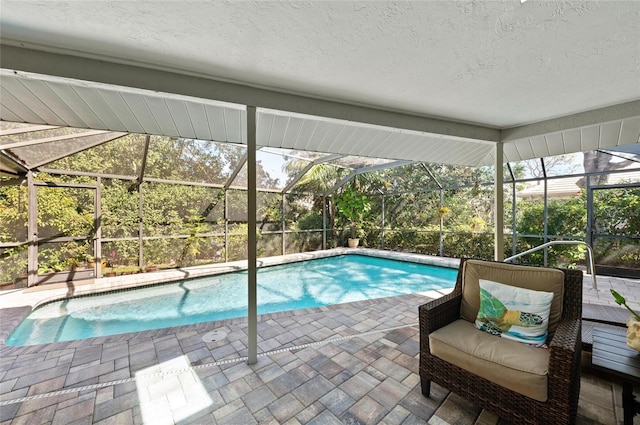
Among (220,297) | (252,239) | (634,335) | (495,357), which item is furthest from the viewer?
(220,297)

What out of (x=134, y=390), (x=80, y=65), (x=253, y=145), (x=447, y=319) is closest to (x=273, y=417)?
(x=134, y=390)

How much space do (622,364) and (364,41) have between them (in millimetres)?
2692

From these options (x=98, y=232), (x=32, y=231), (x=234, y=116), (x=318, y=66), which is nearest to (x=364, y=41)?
(x=318, y=66)

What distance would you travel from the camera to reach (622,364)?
1.58 meters

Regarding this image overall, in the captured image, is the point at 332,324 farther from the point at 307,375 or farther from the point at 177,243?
the point at 177,243

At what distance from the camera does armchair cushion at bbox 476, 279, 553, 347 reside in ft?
6.25

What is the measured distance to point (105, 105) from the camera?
2533 mm

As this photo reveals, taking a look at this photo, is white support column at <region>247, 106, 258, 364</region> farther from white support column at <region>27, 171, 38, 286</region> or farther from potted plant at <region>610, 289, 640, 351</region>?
white support column at <region>27, 171, 38, 286</region>

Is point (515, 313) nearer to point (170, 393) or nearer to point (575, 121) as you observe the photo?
point (170, 393)

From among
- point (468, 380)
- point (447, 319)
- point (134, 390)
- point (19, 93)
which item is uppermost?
point (19, 93)

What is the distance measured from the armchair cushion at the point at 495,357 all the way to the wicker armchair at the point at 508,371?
0.06 feet

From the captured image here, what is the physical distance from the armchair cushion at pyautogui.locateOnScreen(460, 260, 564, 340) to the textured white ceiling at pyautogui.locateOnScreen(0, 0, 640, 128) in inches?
69.2

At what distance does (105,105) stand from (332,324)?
3567 mm

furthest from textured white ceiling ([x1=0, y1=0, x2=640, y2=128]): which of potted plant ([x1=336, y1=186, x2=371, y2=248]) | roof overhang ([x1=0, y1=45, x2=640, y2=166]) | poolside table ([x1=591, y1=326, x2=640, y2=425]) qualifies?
potted plant ([x1=336, y1=186, x2=371, y2=248])
